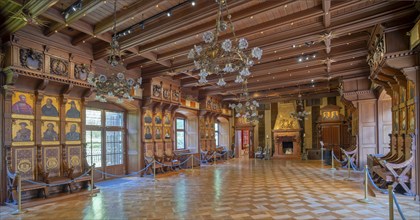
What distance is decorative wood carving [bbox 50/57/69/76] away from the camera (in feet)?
21.6

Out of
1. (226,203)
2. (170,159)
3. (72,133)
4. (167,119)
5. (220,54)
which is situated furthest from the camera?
(167,119)

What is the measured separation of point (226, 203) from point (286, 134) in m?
12.0

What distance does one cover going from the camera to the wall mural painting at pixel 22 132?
594cm

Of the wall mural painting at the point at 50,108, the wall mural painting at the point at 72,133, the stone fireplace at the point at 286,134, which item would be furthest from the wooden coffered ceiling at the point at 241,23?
the stone fireplace at the point at 286,134

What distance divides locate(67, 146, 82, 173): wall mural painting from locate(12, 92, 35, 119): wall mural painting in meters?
1.38

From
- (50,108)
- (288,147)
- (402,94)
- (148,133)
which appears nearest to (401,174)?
(402,94)

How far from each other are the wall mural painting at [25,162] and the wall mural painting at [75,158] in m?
0.92

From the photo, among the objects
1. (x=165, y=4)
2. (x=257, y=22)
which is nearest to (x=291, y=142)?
(x=257, y=22)

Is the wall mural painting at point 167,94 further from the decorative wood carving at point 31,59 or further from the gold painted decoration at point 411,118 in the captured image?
the gold painted decoration at point 411,118

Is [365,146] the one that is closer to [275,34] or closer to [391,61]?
[391,61]

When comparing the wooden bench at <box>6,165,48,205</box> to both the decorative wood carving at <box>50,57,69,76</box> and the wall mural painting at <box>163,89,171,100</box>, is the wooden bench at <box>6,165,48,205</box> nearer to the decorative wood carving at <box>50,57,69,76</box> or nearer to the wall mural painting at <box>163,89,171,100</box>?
the decorative wood carving at <box>50,57,69,76</box>

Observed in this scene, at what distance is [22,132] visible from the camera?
6070mm

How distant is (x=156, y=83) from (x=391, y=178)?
26.7 feet

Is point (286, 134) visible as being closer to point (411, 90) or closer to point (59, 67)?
point (411, 90)
